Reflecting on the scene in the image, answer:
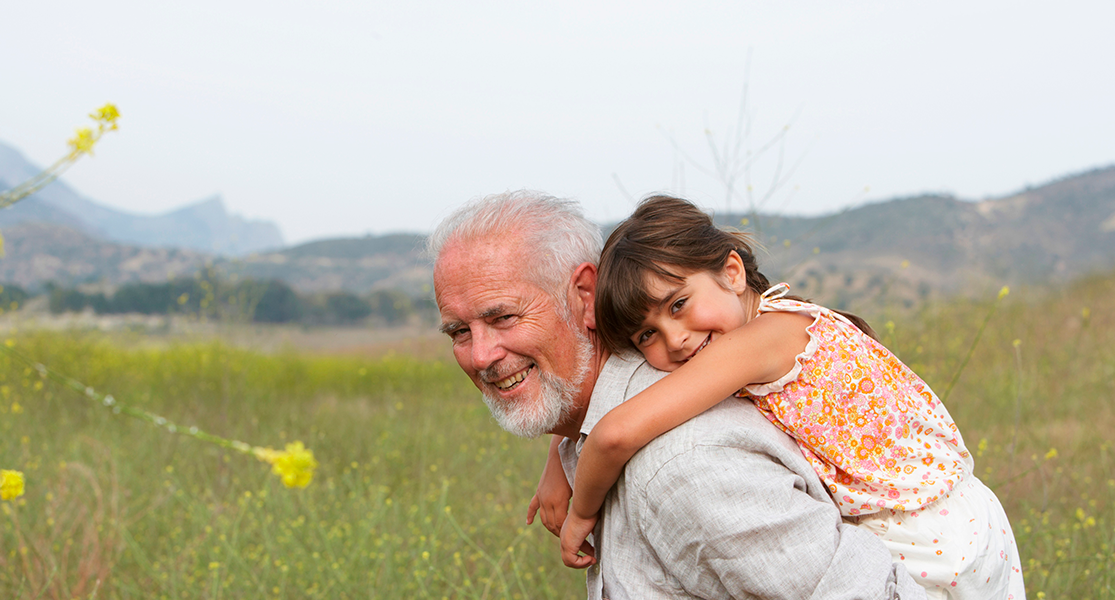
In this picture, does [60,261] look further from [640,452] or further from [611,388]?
[640,452]

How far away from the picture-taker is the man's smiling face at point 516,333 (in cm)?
185

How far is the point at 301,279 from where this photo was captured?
111 feet

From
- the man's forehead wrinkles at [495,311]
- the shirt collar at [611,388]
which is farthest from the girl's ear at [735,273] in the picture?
the man's forehead wrinkles at [495,311]

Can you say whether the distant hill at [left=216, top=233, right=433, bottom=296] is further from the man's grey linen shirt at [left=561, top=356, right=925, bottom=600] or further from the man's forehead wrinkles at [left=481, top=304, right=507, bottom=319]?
the man's grey linen shirt at [left=561, top=356, right=925, bottom=600]

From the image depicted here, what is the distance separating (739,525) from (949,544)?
20.9 inches

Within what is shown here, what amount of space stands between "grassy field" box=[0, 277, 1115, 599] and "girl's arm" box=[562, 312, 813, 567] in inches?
41.1

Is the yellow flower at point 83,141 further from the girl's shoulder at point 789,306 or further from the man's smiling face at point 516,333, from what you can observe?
the girl's shoulder at point 789,306

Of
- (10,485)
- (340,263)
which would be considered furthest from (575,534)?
(340,263)

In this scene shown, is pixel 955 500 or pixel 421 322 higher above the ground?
pixel 955 500

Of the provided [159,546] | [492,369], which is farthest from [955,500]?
[159,546]

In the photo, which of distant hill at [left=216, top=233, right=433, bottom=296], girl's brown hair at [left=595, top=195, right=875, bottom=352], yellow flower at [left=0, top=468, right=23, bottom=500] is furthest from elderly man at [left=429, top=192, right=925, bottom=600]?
distant hill at [left=216, top=233, right=433, bottom=296]

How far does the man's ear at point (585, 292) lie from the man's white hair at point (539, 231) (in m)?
0.02

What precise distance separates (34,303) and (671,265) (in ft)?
30.8

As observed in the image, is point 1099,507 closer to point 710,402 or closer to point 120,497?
point 710,402
